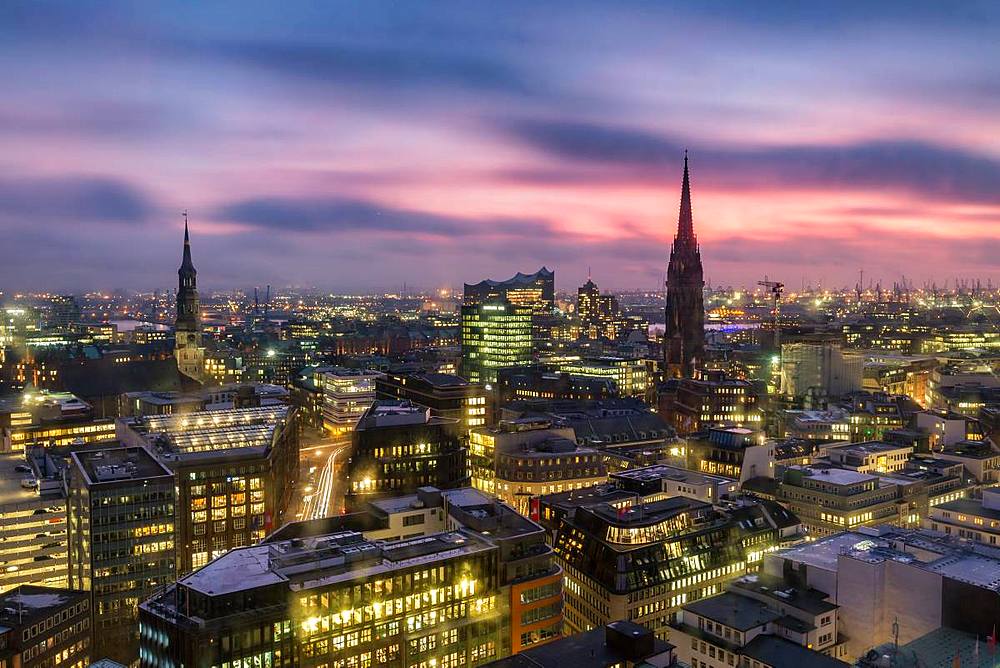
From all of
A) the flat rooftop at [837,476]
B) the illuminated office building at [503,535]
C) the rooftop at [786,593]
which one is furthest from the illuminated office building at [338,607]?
the flat rooftop at [837,476]

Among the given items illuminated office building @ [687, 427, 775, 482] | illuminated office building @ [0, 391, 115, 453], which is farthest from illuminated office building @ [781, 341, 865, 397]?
illuminated office building @ [0, 391, 115, 453]

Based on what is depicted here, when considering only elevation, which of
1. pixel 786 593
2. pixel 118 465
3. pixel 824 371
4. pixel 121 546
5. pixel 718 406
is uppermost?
pixel 824 371

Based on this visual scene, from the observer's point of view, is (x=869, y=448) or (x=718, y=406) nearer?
(x=869, y=448)

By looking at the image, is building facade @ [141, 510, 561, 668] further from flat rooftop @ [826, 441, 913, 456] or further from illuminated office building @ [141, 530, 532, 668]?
flat rooftop @ [826, 441, 913, 456]

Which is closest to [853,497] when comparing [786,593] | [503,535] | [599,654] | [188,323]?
[786,593]

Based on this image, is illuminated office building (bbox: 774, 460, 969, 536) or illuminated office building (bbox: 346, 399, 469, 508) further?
illuminated office building (bbox: 346, 399, 469, 508)

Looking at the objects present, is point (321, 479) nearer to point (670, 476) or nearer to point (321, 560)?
point (670, 476)

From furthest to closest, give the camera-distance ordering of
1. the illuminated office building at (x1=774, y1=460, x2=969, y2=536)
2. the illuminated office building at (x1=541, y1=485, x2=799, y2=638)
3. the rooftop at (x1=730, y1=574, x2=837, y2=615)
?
1. the illuminated office building at (x1=774, y1=460, x2=969, y2=536)
2. the illuminated office building at (x1=541, y1=485, x2=799, y2=638)
3. the rooftop at (x1=730, y1=574, x2=837, y2=615)
